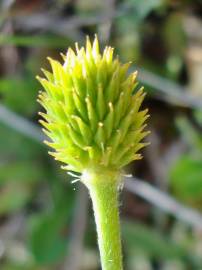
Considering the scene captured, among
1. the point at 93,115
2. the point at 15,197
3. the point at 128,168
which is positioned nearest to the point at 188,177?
the point at 128,168

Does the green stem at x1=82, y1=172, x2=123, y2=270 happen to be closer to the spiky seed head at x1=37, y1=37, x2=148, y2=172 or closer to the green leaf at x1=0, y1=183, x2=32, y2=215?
the spiky seed head at x1=37, y1=37, x2=148, y2=172

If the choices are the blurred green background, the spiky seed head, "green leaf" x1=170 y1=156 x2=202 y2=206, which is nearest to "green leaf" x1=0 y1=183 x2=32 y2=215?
the blurred green background

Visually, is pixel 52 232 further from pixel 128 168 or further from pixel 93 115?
pixel 93 115

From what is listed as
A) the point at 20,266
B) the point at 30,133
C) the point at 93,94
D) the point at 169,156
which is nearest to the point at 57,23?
the point at 30,133

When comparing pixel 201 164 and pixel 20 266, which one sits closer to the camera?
pixel 201 164

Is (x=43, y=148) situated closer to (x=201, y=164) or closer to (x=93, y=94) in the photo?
(x=201, y=164)

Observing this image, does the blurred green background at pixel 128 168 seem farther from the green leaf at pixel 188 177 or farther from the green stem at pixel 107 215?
the green stem at pixel 107 215
